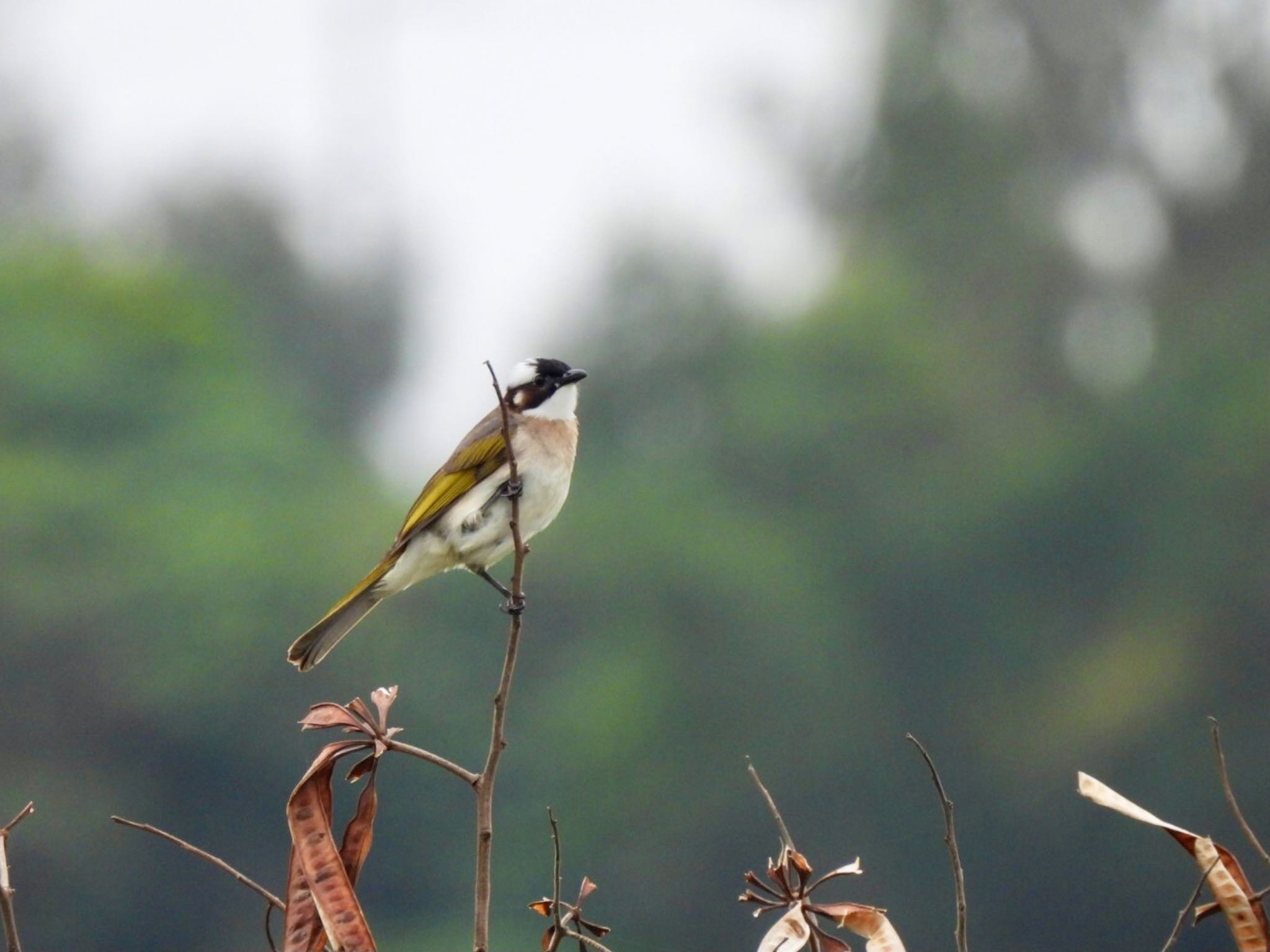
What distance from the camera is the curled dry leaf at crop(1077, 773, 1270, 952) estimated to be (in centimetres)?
239

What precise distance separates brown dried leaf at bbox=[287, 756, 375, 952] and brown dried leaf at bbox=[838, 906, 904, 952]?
0.64m

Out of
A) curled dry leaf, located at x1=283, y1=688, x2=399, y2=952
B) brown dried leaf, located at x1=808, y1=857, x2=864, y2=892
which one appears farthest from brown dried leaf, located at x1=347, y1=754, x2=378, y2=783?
brown dried leaf, located at x1=808, y1=857, x2=864, y2=892

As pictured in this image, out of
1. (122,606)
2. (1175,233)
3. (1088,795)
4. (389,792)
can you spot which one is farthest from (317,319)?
(1088,795)

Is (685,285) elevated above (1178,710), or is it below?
above

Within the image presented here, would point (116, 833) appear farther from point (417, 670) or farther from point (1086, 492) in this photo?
point (1086, 492)

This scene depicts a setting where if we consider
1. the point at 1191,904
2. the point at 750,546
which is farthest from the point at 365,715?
the point at 750,546

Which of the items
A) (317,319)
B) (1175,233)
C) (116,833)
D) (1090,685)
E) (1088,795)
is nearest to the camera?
(1088,795)

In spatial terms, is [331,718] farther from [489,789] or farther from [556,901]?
[556,901]

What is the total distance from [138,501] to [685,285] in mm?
14437

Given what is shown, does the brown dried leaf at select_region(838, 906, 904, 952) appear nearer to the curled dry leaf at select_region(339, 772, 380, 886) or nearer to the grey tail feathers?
the curled dry leaf at select_region(339, 772, 380, 886)

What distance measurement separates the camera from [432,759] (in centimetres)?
235

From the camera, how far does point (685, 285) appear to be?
155 ft

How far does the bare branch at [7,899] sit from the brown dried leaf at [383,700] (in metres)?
0.46

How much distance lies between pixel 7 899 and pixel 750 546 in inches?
1689
